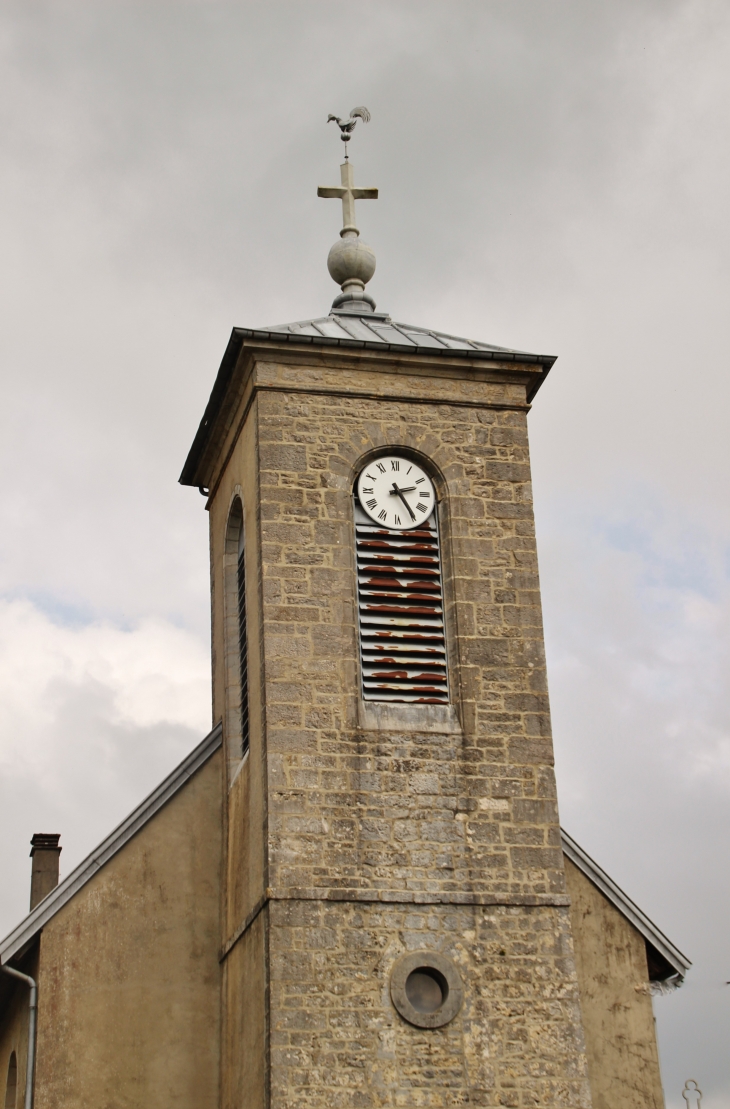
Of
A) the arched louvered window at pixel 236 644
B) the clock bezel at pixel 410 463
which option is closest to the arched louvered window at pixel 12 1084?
the arched louvered window at pixel 236 644

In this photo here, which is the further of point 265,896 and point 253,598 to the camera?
point 253,598

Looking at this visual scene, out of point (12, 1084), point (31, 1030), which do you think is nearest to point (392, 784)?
point (31, 1030)

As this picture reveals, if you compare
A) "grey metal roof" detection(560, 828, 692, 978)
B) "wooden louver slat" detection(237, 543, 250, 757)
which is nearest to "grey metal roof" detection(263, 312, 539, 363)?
"wooden louver slat" detection(237, 543, 250, 757)

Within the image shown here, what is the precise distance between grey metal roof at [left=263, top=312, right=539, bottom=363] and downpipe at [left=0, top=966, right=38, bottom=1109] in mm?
5947

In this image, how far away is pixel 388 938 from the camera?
13078mm

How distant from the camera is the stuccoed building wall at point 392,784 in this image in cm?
1279

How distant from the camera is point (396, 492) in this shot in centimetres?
1491

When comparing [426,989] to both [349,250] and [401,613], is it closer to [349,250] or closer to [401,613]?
[401,613]

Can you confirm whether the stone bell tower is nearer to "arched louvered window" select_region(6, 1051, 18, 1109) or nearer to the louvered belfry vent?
the louvered belfry vent

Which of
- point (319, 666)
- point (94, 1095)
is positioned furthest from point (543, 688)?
point (94, 1095)

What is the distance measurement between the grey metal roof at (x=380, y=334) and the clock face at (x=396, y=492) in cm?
115

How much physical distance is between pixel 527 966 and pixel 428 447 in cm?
470

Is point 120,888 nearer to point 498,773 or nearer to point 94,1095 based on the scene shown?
point 94,1095

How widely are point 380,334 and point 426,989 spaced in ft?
20.4
